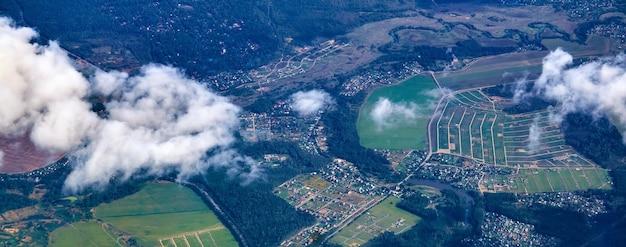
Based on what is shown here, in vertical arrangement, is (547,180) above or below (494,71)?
below

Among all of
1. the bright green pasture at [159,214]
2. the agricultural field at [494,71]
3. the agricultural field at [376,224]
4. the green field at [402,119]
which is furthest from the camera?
the agricultural field at [494,71]

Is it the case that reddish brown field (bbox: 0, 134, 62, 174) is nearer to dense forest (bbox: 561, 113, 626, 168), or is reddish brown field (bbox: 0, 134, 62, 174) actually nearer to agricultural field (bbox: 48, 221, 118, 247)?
agricultural field (bbox: 48, 221, 118, 247)

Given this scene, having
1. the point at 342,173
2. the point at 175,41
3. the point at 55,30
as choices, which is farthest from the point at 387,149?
the point at 55,30

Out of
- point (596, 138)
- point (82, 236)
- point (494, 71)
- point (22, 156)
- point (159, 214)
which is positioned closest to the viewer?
point (82, 236)

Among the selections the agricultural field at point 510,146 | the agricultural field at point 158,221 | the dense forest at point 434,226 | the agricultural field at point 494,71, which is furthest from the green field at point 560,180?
the agricultural field at point 158,221

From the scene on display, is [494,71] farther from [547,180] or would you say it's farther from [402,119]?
[547,180]

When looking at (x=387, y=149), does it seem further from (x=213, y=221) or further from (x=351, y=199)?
(x=213, y=221)

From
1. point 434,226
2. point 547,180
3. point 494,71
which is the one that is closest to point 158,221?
point 434,226

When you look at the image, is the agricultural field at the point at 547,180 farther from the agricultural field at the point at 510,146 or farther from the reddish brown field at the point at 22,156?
the reddish brown field at the point at 22,156
